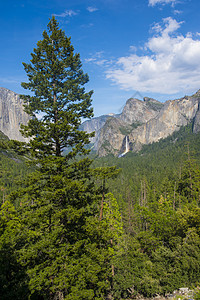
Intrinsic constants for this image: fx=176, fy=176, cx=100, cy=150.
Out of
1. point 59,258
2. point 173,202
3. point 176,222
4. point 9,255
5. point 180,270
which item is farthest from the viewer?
point 173,202

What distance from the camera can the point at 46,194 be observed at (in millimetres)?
9617

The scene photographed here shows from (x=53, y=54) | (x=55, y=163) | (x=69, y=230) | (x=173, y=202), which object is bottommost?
(x=173, y=202)

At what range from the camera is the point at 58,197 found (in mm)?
9836

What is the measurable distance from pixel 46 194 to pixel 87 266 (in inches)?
172

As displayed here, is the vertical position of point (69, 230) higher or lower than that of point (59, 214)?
lower

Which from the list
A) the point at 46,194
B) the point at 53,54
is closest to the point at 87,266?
the point at 46,194

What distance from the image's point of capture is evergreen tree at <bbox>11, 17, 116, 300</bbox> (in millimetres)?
8688

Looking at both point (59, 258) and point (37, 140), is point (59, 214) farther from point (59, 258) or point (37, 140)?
point (37, 140)

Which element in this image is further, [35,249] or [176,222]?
[176,222]

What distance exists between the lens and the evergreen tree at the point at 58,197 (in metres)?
8.69

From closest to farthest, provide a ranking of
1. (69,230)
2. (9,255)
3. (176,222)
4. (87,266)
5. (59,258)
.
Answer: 1. (59,258)
2. (87,266)
3. (69,230)
4. (9,255)
5. (176,222)

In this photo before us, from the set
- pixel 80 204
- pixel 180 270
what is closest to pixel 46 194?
pixel 80 204

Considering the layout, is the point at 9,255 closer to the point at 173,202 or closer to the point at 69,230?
the point at 69,230

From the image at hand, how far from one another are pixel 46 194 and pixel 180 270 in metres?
16.5
